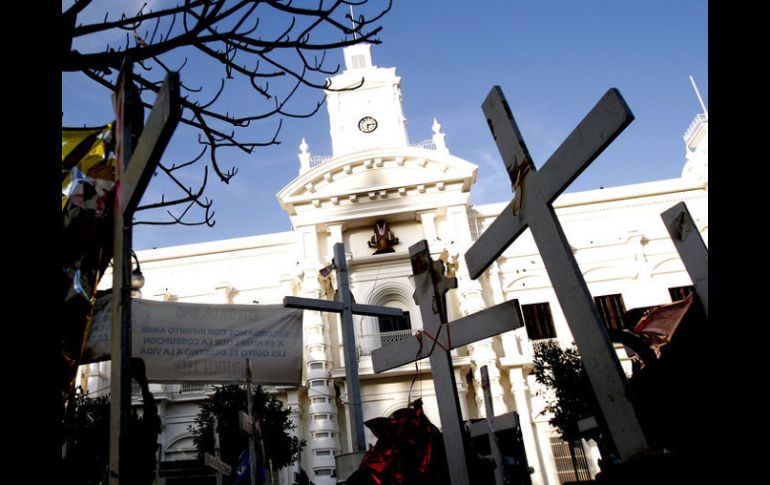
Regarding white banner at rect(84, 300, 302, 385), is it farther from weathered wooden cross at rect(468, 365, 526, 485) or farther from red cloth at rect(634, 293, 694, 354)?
red cloth at rect(634, 293, 694, 354)

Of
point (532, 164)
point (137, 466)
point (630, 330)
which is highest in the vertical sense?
point (532, 164)

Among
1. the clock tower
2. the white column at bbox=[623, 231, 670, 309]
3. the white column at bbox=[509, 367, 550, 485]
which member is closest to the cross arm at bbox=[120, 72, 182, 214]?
the white column at bbox=[509, 367, 550, 485]

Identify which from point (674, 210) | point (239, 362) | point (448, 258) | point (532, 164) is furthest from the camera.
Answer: point (448, 258)

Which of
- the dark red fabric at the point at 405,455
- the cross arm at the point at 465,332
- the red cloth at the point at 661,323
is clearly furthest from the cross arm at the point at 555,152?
the red cloth at the point at 661,323

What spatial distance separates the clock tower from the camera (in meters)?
23.2

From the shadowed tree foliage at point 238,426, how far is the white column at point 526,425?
6.95 meters

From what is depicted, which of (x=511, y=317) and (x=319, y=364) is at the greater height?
(x=319, y=364)

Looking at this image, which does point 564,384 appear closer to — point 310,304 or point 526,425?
point 526,425

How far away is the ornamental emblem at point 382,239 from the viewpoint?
20.3 m

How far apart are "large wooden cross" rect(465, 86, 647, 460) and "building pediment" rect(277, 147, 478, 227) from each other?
57.1ft
